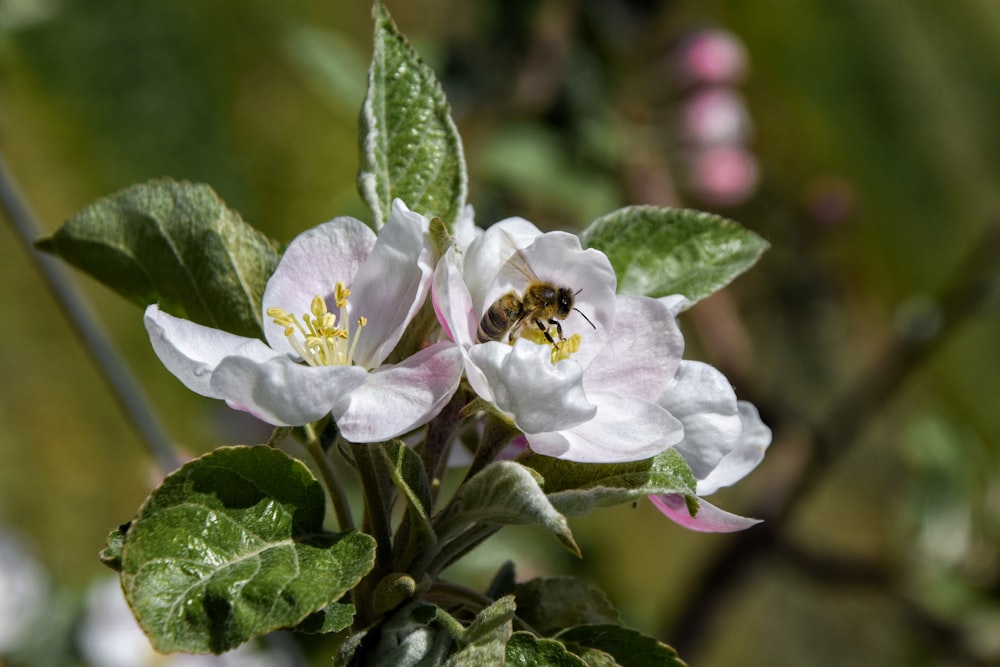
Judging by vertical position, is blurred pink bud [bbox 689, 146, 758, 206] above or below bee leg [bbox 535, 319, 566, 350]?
below

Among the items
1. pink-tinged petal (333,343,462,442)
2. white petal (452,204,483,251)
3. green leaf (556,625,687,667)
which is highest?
white petal (452,204,483,251)

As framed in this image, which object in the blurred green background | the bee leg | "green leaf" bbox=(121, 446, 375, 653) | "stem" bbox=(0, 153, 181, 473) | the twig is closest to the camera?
"green leaf" bbox=(121, 446, 375, 653)

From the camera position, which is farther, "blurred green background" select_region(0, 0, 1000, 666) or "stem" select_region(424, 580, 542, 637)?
"blurred green background" select_region(0, 0, 1000, 666)

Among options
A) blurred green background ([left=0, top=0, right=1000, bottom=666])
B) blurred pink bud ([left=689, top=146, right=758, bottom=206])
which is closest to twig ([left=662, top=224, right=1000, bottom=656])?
blurred green background ([left=0, top=0, right=1000, bottom=666])

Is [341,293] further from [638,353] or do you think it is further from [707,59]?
[707,59]

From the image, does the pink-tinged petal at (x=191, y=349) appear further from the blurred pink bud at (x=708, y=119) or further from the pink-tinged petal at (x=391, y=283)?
the blurred pink bud at (x=708, y=119)

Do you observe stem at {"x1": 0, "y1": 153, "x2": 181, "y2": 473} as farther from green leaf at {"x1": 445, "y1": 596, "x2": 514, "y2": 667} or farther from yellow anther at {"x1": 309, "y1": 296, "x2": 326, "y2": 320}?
green leaf at {"x1": 445, "y1": 596, "x2": 514, "y2": 667}

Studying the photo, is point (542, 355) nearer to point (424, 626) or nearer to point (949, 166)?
point (424, 626)

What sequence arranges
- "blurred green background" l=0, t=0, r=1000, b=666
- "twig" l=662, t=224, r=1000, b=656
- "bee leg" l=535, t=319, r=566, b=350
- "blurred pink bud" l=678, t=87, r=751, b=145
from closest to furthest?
"bee leg" l=535, t=319, r=566, b=350
"twig" l=662, t=224, r=1000, b=656
"blurred green background" l=0, t=0, r=1000, b=666
"blurred pink bud" l=678, t=87, r=751, b=145
